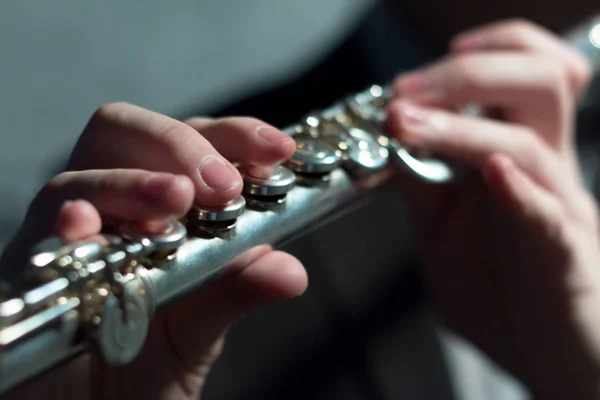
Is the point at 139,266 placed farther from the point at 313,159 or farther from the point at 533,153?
the point at 533,153

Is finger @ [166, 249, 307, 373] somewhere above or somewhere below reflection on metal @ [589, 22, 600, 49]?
above

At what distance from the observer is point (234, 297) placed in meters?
0.33

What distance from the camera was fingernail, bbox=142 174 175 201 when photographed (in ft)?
0.85

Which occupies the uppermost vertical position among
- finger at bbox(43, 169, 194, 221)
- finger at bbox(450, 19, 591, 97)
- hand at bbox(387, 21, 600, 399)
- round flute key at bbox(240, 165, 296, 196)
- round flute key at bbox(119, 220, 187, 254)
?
finger at bbox(43, 169, 194, 221)

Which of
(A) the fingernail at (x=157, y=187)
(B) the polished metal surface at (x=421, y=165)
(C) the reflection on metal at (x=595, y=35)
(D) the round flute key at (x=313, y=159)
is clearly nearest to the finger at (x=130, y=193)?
(A) the fingernail at (x=157, y=187)

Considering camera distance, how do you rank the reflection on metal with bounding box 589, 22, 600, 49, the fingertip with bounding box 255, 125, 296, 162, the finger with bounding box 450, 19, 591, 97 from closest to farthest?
the fingertip with bounding box 255, 125, 296, 162 < the finger with bounding box 450, 19, 591, 97 < the reflection on metal with bounding box 589, 22, 600, 49

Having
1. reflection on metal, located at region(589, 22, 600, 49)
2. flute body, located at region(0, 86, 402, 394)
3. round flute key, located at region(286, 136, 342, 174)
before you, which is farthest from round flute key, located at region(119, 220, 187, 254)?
reflection on metal, located at region(589, 22, 600, 49)

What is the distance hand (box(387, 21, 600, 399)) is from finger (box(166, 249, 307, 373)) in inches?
6.9

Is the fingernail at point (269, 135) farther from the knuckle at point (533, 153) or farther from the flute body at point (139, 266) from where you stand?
the knuckle at point (533, 153)

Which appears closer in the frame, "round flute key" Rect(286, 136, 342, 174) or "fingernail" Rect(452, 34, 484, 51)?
"round flute key" Rect(286, 136, 342, 174)

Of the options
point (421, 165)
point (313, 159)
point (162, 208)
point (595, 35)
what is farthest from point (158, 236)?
point (595, 35)

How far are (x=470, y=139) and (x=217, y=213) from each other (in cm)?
28

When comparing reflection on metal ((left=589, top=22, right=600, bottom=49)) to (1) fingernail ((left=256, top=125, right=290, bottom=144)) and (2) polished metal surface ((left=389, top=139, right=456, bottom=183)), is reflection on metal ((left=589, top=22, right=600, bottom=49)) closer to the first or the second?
(2) polished metal surface ((left=389, top=139, right=456, bottom=183))

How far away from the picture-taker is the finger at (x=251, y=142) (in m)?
0.32
